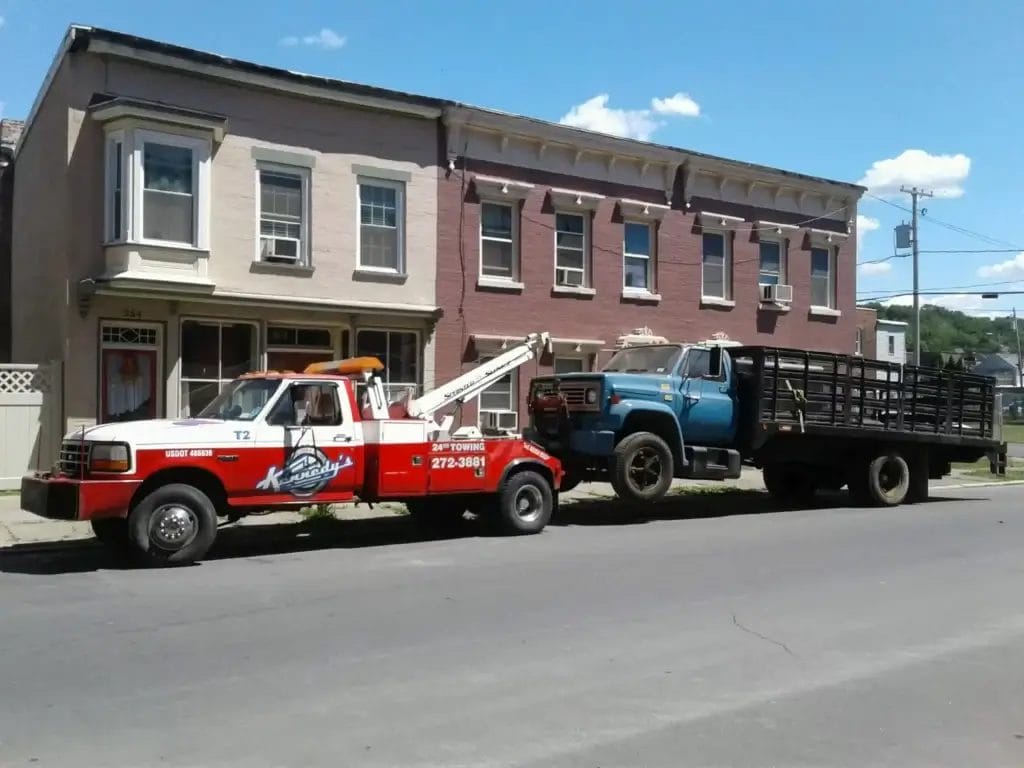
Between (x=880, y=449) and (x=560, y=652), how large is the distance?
40.1 feet

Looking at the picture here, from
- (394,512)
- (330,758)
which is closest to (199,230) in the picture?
(394,512)

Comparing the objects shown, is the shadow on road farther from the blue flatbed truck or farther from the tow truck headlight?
the tow truck headlight

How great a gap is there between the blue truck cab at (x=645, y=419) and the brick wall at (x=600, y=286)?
212 inches

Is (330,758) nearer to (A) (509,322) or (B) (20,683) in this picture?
(B) (20,683)

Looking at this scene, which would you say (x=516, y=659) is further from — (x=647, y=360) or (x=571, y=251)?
(x=571, y=251)

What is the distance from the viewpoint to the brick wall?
20.9 meters

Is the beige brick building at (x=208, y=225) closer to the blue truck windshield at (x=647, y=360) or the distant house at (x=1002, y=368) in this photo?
the blue truck windshield at (x=647, y=360)

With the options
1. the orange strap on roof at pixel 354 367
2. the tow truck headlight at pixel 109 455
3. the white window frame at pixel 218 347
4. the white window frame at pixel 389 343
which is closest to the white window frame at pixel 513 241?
the white window frame at pixel 389 343

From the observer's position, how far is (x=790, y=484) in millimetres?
18797

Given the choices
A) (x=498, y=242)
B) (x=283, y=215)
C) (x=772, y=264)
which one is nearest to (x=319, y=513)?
(x=283, y=215)

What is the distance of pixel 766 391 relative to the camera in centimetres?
1603

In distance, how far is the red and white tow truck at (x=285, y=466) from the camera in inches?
404

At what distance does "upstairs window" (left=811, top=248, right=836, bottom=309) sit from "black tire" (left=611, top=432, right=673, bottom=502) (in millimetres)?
14569

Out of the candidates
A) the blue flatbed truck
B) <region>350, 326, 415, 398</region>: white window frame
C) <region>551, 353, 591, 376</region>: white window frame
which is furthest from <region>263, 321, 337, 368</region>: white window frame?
the blue flatbed truck
